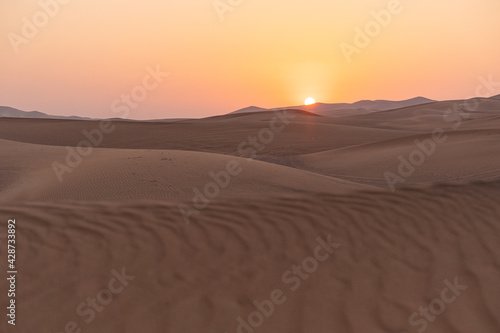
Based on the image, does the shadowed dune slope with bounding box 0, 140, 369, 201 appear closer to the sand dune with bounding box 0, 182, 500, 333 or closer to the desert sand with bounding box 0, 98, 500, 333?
the desert sand with bounding box 0, 98, 500, 333

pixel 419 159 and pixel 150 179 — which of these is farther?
pixel 419 159

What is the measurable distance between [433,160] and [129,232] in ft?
28.7

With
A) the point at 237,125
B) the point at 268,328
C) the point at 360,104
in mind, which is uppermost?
the point at 360,104

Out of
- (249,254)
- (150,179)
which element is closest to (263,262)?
(249,254)

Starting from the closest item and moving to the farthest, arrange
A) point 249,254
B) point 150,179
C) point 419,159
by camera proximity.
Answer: point 249,254, point 150,179, point 419,159

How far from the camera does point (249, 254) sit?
12.4 ft

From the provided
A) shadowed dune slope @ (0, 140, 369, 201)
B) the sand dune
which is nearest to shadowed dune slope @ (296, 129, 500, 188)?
shadowed dune slope @ (0, 140, 369, 201)

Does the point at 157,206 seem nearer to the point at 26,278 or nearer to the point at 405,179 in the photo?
the point at 26,278

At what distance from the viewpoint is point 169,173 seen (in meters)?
6.55

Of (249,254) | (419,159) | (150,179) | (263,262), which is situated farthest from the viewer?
(419,159)

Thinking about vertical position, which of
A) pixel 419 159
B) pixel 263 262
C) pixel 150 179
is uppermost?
pixel 419 159

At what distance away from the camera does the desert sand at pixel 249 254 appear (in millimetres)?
3004

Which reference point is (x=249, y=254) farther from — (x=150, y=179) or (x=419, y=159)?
(x=419, y=159)

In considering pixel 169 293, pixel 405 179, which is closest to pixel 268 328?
pixel 169 293
